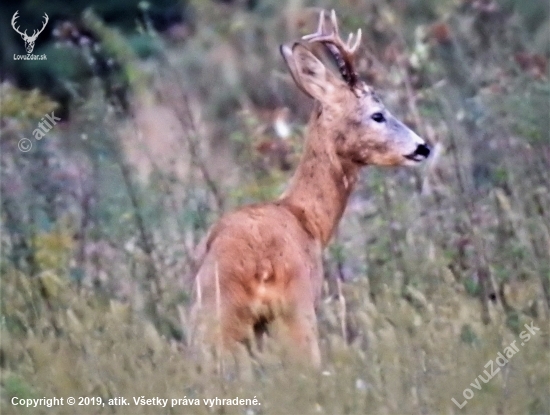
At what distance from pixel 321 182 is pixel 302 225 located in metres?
0.48

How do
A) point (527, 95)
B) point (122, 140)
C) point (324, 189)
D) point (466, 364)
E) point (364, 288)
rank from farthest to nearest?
point (122, 140) → point (527, 95) → point (324, 189) → point (364, 288) → point (466, 364)

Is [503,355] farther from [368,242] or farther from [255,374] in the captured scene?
[368,242]

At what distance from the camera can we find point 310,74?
7.91 meters

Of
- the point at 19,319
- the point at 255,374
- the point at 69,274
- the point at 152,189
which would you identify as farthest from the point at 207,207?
the point at 255,374

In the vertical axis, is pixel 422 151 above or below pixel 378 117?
below

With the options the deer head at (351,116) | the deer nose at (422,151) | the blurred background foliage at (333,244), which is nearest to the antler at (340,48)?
the deer head at (351,116)

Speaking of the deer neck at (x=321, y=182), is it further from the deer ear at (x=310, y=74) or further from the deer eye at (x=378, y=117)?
the deer eye at (x=378, y=117)

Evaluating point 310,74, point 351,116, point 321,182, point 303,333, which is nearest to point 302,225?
point 321,182

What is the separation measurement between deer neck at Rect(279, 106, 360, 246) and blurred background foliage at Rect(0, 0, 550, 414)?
413mm

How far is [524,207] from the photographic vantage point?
26.2 feet

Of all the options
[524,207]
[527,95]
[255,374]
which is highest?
[527,95]

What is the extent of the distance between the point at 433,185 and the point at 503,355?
3.11 m

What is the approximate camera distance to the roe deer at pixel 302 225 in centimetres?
650

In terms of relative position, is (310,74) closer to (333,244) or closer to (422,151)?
(422,151)
